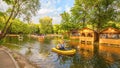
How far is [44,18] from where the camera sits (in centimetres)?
16875

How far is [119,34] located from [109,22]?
17138mm

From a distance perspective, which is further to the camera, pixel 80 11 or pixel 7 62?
pixel 80 11

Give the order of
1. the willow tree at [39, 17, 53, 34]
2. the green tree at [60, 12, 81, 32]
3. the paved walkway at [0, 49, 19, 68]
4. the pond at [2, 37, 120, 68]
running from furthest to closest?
the willow tree at [39, 17, 53, 34], the green tree at [60, 12, 81, 32], the pond at [2, 37, 120, 68], the paved walkway at [0, 49, 19, 68]

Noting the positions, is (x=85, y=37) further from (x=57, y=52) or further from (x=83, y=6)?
(x=57, y=52)

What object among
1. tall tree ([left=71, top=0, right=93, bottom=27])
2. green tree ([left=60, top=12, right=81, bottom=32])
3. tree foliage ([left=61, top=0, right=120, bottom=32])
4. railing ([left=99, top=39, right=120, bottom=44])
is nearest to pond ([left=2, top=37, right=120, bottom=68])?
railing ([left=99, top=39, right=120, bottom=44])

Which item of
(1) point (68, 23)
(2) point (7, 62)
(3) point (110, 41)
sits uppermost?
(1) point (68, 23)

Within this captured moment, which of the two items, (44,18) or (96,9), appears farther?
(44,18)

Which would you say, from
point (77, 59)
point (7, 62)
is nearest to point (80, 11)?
point (77, 59)

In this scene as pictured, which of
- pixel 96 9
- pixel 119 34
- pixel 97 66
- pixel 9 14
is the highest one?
pixel 96 9

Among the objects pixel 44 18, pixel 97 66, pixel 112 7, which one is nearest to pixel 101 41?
pixel 112 7

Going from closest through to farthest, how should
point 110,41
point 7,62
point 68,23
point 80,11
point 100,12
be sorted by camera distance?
1. point 7,62
2. point 110,41
3. point 100,12
4. point 80,11
5. point 68,23

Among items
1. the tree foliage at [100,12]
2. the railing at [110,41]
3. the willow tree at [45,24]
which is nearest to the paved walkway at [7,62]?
the railing at [110,41]

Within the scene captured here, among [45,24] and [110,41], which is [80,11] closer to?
[110,41]

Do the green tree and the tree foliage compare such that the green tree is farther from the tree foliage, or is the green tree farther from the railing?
the railing
